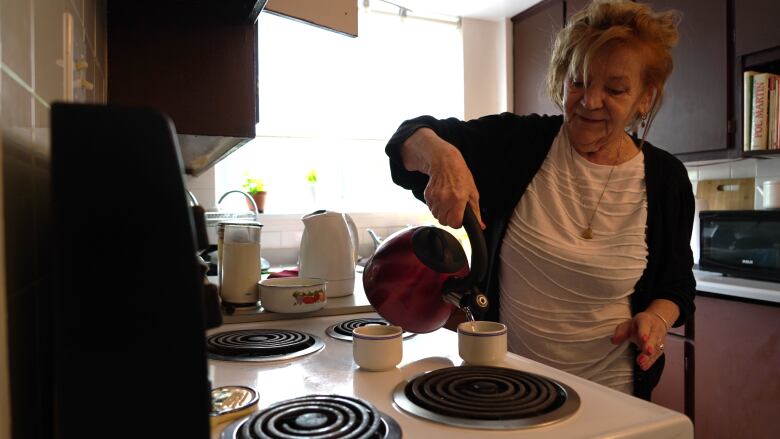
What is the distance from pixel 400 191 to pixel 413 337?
2.62 metres

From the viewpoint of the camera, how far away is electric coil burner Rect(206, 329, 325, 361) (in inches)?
34.4

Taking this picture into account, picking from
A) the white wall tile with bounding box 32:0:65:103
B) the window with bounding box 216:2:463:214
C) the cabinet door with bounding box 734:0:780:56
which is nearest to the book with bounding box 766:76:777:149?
the cabinet door with bounding box 734:0:780:56

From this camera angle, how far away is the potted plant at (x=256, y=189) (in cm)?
300

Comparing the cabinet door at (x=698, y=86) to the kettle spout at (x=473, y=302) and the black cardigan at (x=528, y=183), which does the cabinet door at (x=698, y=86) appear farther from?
the kettle spout at (x=473, y=302)

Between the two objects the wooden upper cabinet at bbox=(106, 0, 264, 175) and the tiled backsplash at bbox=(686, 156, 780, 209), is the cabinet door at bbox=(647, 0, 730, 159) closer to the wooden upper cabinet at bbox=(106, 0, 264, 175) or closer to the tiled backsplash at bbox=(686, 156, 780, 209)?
the tiled backsplash at bbox=(686, 156, 780, 209)

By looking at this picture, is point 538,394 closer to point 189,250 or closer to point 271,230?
point 189,250

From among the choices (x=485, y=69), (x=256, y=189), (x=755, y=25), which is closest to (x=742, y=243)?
(x=755, y=25)

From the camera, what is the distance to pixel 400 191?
355cm

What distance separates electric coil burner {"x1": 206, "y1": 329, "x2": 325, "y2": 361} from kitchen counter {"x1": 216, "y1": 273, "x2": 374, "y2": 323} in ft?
0.39

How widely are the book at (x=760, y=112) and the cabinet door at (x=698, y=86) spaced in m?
0.10

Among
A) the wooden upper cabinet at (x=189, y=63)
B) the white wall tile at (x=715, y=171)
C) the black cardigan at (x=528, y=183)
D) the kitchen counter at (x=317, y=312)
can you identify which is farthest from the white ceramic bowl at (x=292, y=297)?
the white wall tile at (x=715, y=171)

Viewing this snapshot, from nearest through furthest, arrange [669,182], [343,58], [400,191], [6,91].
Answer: [6,91] → [669,182] → [343,58] → [400,191]

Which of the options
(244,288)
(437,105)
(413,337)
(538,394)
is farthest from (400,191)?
(538,394)

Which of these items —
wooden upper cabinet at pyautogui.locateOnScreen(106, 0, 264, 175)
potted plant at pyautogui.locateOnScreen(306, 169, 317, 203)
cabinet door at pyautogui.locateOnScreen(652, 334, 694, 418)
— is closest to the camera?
wooden upper cabinet at pyautogui.locateOnScreen(106, 0, 264, 175)
